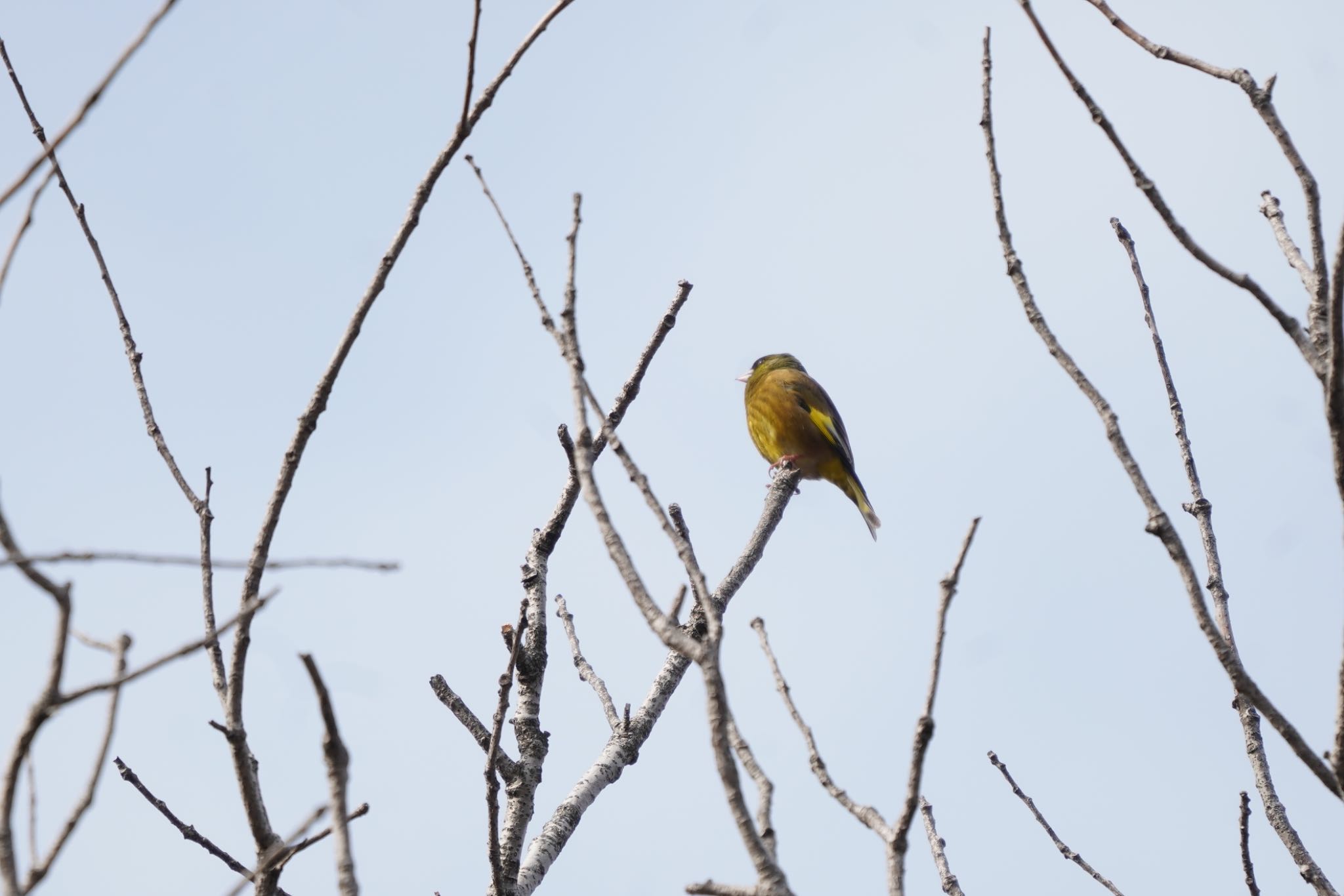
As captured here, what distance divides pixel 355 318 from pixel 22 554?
2.36 ft

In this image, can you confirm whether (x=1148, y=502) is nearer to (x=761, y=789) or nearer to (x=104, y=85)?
(x=761, y=789)

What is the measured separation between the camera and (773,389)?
10172 mm

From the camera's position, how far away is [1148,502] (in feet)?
7.45

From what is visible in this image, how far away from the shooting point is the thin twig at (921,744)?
2025 mm

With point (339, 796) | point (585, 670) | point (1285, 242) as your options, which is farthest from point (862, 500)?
point (339, 796)

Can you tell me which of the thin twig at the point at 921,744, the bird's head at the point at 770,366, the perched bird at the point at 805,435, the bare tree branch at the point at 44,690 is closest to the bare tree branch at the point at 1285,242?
the thin twig at the point at 921,744

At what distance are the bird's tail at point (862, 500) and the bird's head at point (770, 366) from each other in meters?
1.34

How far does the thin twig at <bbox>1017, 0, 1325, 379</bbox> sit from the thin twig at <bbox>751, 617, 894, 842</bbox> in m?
1.05

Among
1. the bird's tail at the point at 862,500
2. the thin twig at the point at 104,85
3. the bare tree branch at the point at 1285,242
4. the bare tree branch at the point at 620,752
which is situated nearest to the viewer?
the thin twig at the point at 104,85

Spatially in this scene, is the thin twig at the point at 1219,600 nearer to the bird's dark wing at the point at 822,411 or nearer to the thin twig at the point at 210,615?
the thin twig at the point at 210,615

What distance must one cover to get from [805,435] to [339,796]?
8.25 m

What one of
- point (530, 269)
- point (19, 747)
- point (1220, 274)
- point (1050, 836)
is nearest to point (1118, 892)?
point (1050, 836)

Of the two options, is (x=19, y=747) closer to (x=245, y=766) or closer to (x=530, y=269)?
(x=245, y=766)

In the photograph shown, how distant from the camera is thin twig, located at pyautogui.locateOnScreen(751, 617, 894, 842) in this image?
2361 mm
